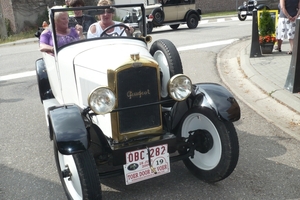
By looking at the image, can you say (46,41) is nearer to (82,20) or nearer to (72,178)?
(82,20)

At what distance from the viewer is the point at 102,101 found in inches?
107

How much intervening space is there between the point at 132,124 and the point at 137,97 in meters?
0.24

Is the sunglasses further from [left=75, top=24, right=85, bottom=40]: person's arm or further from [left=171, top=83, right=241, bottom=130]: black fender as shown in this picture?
[left=171, top=83, right=241, bottom=130]: black fender

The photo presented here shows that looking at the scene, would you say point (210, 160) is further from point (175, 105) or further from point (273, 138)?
point (273, 138)

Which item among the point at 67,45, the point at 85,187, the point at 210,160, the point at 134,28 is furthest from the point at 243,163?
the point at 67,45

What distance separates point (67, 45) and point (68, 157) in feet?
4.50

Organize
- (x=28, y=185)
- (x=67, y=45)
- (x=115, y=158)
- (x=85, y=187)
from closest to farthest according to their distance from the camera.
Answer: (x=85, y=187), (x=115, y=158), (x=28, y=185), (x=67, y=45)

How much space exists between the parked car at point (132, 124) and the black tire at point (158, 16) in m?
11.7

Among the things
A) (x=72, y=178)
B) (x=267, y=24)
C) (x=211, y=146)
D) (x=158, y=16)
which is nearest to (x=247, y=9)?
(x=158, y=16)

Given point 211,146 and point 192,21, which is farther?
point 192,21

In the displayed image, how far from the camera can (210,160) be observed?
317 centimetres

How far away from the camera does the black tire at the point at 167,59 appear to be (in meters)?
3.65

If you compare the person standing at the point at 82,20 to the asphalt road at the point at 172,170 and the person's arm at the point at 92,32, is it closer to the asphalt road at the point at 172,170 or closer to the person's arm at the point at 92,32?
the person's arm at the point at 92,32

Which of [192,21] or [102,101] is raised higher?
[102,101]
